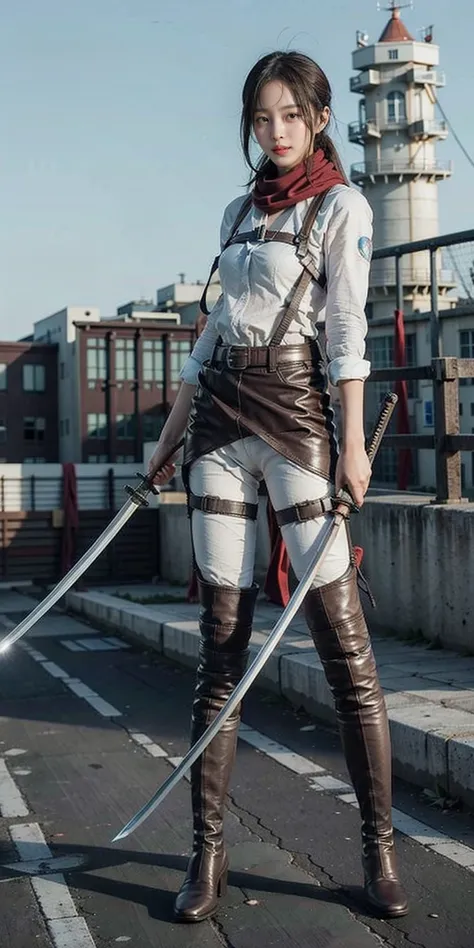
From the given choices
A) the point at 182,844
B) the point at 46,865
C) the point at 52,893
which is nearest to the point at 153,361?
the point at 182,844

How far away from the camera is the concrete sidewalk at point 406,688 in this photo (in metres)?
5.28

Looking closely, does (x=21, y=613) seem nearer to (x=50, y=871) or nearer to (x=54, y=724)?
(x=54, y=724)

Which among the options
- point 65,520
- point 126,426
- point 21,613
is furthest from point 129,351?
point 21,613

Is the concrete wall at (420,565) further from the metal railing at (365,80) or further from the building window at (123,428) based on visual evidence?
the metal railing at (365,80)

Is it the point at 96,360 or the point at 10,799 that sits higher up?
the point at 96,360

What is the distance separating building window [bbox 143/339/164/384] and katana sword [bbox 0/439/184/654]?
68.8m

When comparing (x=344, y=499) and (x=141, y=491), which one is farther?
(x=141, y=491)

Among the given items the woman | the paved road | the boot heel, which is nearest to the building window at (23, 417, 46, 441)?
the paved road

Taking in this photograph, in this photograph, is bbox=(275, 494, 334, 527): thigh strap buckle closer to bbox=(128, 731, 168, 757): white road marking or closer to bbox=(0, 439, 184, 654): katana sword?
bbox=(0, 439, 184, 654): katana sword

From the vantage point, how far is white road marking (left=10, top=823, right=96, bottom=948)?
367 cm

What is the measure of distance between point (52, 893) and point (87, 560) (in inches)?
43.2

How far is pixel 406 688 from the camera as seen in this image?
6.64 meters

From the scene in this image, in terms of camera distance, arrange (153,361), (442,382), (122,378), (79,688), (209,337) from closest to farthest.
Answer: (209,337)
(442,382)
(79,688)
(153,361)
(122,378)

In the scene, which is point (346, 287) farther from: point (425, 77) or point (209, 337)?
point (425, 77)
